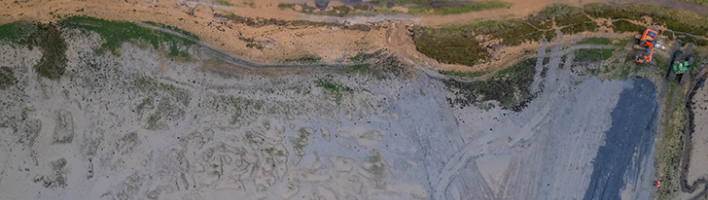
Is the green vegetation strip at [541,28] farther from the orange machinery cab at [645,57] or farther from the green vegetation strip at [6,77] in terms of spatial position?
the green vegetation strip at [6,77]

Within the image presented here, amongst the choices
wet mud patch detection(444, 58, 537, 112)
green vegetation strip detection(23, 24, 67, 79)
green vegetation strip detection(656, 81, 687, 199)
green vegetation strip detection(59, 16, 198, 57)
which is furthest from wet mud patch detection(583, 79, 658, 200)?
green vegetation strip detection(23, 24, 67, 79)

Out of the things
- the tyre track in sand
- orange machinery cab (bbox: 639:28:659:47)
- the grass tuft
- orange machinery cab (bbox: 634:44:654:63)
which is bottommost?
the tyre track in sand

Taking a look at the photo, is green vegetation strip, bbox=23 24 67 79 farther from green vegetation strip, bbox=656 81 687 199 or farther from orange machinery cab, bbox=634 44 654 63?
green vegetation strip, bbox=656 81 687 199

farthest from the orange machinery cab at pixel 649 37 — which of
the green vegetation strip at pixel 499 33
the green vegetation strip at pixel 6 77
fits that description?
the green vegetation strip at pixel 6 77

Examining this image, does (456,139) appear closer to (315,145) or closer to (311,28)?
(315,145)

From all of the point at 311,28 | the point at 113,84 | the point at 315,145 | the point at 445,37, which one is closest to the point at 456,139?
the point at 445,37

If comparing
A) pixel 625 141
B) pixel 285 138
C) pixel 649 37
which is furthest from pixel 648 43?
pixel 285 138
